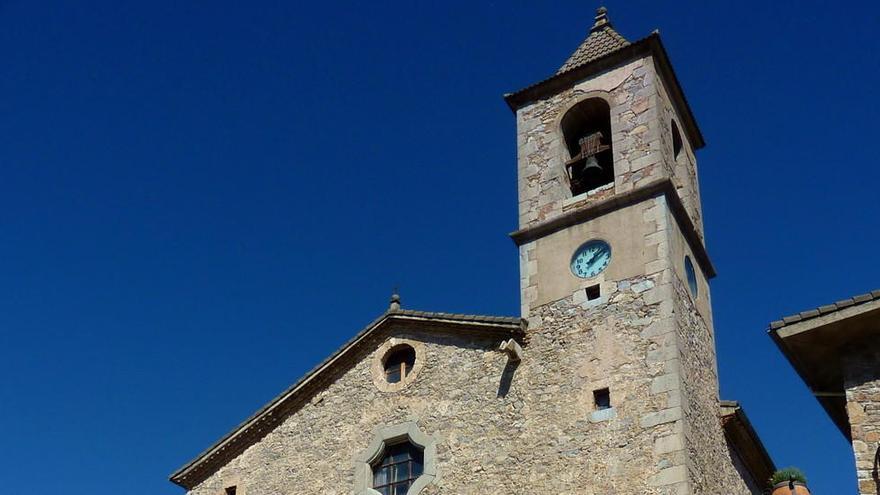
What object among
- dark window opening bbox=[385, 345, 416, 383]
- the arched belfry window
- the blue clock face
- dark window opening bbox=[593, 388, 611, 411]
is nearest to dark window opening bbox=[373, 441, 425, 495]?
dark window opening bbox=[385, 345, 416, 383]

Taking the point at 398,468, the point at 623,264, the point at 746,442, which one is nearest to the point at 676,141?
the point at 623,264

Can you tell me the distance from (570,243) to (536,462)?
382 centimetres

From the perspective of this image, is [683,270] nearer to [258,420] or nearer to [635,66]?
Result: [635,66]

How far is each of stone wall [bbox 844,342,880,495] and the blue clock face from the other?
18.7 feet

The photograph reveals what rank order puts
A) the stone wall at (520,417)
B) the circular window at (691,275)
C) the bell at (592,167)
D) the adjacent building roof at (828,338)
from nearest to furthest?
the adjacent building roof at (828,338)
the stone wall at (520,417)
the circular window at (691,275)
the bell at (592,167)

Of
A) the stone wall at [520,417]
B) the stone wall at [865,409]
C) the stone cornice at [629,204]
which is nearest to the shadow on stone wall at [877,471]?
the stone wall at [865,409]

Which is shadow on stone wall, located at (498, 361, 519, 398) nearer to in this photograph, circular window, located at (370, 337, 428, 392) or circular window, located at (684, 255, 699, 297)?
circular window, located at (370, 337, 428, 392)

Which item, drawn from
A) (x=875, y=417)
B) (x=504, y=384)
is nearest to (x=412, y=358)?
(x=504, y=384)

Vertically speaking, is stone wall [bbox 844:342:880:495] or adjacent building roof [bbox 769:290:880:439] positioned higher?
adjacent building roof [bbox 769:290:880:439]

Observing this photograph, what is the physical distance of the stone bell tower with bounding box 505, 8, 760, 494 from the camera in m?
16.4

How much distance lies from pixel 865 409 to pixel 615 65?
9453mm

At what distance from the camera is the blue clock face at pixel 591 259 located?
1838 cm

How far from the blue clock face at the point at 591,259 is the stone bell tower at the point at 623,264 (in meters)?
0.02

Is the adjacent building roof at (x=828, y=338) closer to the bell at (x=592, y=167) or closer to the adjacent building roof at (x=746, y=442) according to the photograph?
the adjacent building roof at (x=746, y=442)
